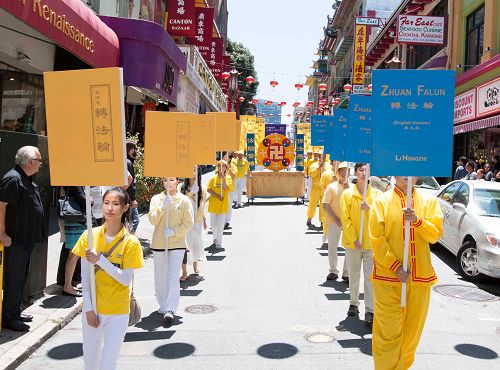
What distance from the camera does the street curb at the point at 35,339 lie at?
16.4 feet

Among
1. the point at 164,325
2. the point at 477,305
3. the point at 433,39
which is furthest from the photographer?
the point at 433,39

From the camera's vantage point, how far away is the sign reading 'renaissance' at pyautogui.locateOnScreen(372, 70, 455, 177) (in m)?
4.73

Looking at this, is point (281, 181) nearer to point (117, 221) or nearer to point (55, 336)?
point (55, 336)

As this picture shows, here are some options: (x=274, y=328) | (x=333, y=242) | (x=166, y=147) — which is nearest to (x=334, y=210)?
(x=333, y=242)

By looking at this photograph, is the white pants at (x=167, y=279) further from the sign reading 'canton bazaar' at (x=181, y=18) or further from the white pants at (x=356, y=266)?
the sign reading 'canton bazaar' at (x=181, y=18)

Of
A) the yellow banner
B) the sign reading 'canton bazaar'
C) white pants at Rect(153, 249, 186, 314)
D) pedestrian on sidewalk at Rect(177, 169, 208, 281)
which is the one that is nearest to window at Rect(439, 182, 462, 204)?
pedestrian on sidewalk at Rect(177, 169, 208, 281)

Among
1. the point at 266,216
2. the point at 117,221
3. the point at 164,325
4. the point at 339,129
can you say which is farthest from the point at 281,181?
the point at 117,221

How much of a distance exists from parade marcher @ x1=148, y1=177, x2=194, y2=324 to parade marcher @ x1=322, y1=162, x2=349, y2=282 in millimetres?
2326

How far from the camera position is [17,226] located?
5777 mm

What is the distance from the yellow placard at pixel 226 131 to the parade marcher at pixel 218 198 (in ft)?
3.52

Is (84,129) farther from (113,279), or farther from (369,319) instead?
(369,319)

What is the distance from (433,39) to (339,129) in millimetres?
14409

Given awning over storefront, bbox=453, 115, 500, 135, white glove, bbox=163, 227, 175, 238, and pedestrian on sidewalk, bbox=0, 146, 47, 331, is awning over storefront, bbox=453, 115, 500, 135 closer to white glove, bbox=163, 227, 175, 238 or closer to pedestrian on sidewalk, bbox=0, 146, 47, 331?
white glove, bbox=163, 227, 175, 238

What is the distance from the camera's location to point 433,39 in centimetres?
2166
